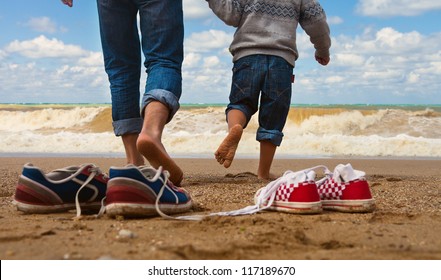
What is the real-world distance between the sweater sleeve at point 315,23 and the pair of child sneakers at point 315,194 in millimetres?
1934

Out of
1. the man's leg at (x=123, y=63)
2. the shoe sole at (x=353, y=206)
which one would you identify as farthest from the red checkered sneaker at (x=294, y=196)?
the man's leg at (x=123, y=63)

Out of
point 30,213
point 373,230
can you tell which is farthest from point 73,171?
point 373,230

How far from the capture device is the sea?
9727 millimetres

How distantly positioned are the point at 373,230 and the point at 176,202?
0.92 metres

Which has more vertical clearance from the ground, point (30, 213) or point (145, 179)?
point (145, 179)

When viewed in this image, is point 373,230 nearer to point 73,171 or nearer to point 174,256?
point 174,256

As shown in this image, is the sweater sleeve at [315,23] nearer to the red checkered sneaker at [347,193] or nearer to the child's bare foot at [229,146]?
the child's bare foot at [229,146]

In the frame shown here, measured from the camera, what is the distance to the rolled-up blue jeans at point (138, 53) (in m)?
3.43

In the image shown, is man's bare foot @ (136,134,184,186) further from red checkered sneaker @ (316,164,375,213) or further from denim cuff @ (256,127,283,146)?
denim cuff @ (256,127,283,146)

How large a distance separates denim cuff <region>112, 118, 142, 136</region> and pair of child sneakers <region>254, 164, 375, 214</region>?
1.31 metres

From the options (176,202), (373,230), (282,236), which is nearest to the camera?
(282,236)

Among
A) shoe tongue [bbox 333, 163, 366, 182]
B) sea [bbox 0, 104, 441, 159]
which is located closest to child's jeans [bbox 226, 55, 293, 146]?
shoe tongue [bbox 333, 163, 366, 182]

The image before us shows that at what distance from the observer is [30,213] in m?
2.73

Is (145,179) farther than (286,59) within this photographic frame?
No
